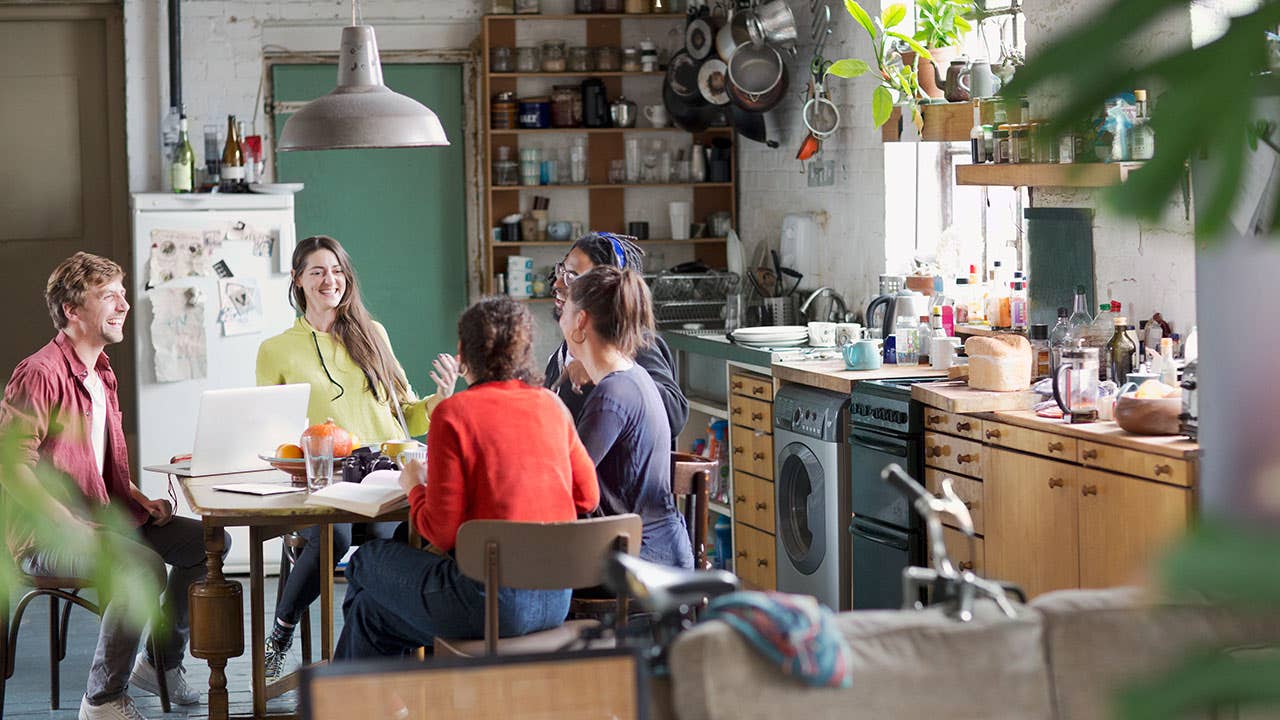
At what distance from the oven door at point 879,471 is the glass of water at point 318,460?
6.07 ft

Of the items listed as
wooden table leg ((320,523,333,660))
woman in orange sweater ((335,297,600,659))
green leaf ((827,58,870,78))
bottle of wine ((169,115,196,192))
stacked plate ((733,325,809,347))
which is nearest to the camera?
woman in orange sweater ((335,297,600,659))

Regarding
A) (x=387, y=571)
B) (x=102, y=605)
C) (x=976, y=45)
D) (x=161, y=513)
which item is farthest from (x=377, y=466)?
(x=102, y=605)

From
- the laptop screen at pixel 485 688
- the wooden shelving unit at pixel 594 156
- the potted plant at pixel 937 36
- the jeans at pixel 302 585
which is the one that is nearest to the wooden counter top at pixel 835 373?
the potted plant at pixel 937 36

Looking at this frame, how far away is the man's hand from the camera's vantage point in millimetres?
3350

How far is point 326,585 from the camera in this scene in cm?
439

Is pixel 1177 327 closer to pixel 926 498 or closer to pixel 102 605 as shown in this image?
pixel 926 498

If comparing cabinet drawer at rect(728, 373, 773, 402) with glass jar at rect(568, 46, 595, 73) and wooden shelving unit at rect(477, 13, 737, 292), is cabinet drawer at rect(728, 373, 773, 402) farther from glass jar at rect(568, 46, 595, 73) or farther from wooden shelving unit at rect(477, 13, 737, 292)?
glass jar at rect(568, 46, 595, 73)

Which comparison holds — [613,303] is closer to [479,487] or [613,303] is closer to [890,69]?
[479,487]

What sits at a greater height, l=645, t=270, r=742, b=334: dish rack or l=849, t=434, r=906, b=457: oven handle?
l=645, t=270, r=742, b=334: dish rack

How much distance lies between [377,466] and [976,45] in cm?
297

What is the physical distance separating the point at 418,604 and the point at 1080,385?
75.7 inches

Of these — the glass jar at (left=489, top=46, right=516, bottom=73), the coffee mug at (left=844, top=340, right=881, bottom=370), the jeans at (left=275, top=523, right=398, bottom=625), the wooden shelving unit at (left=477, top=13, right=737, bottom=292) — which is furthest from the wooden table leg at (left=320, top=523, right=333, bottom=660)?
the glass jar at (left=489, top=46, right=516, bottom=73)

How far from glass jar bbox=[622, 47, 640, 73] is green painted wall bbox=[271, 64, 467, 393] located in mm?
809

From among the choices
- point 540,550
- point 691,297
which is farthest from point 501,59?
point 540,550
